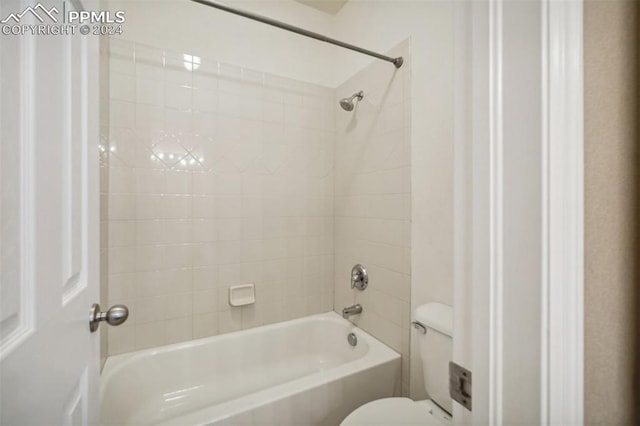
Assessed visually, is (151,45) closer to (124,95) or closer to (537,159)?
(124,95)

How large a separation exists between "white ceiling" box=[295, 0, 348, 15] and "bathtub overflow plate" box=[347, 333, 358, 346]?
2.28 meters

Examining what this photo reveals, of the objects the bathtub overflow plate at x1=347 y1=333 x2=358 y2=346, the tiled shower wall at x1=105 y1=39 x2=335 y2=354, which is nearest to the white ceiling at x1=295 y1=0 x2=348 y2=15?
the tiled shower wall at x1=105 y1=39 x2=335 y2=354

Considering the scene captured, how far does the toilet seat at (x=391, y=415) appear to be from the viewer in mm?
1060

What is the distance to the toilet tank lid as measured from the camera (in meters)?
1.11

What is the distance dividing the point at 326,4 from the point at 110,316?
2.24 metres

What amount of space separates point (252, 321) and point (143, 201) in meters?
1.00

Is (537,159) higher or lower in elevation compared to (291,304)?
higher

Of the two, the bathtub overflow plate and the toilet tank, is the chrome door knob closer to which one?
the toilet tank

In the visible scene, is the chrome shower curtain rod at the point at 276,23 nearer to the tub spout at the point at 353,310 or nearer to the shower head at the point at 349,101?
the shower head at the point at 349,101

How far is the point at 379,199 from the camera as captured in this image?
5.47 ft

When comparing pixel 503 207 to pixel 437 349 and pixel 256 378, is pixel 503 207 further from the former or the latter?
pixel 256 378

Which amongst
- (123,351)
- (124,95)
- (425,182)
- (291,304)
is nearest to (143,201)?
(124,95)

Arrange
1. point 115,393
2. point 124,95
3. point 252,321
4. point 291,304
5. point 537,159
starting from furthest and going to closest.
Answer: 1. point 291,304
2. point 252,321
3. point 124,95
4. point 115,393
5. point 537,159

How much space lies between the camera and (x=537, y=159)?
0.35 m
